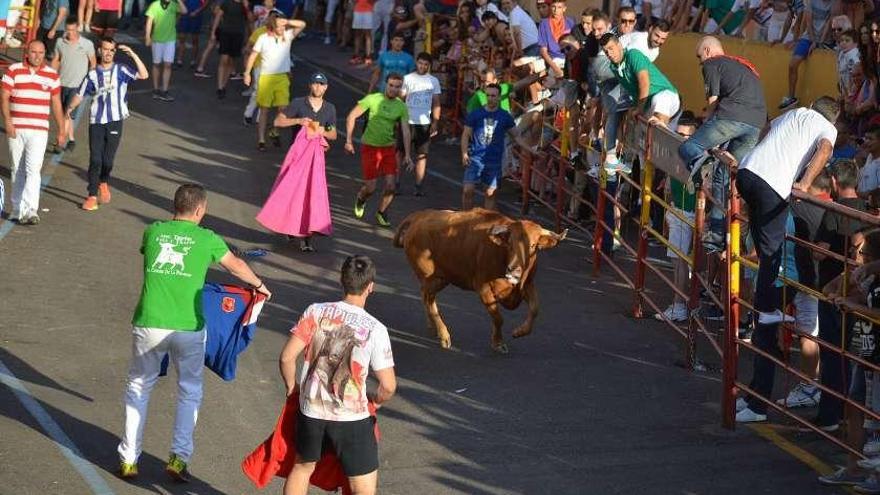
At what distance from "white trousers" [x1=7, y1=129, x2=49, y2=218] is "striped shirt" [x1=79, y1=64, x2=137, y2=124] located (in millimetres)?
1142

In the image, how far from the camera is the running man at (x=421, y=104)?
2045 centimetres

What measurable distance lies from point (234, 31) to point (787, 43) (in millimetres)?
11466

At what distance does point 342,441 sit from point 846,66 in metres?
9.80

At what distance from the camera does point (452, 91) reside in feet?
83.1

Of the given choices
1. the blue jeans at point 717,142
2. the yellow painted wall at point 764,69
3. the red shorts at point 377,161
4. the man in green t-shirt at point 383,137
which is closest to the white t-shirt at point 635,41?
the yellow painted wall at point 764,69

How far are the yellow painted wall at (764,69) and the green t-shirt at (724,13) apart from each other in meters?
0.41

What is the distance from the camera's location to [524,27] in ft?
72.9

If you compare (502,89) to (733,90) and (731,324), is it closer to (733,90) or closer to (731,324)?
(733,90)

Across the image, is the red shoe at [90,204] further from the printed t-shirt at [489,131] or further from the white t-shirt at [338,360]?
the white t-shirt at [338,360]

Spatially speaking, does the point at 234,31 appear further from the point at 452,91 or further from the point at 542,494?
the point at 542,494

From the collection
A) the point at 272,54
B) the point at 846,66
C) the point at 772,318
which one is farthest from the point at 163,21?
the point at 772,318

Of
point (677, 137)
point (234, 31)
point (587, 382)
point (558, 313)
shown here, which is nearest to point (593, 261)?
point (558, 313)

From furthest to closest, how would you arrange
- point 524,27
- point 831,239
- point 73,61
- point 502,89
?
point 524,27 → point 73,61 → point 502,89 → point 831,239

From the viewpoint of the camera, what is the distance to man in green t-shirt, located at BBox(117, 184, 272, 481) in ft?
32.7
